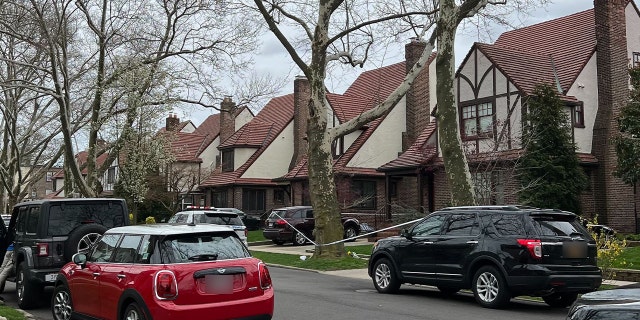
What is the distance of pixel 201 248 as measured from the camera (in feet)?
28.4

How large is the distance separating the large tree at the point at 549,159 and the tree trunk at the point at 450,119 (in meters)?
8.12

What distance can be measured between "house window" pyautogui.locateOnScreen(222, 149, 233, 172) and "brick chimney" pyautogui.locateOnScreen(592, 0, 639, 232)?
84.6ft

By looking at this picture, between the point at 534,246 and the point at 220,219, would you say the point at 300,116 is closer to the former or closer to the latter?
the point at 220,219

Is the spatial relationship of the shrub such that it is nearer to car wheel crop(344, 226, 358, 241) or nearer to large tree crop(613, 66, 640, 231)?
large tree crop(613, 66, 640, 231)

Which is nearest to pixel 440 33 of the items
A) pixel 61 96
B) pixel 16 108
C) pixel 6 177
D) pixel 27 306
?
pixel 27 306

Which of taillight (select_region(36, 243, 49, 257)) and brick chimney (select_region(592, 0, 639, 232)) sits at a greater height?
brick chimney (select_region(592, 0, 639, 232))

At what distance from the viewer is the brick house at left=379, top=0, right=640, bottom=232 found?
27.3 meters

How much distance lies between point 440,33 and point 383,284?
7.31 m

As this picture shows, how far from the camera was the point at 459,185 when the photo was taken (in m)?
17.5

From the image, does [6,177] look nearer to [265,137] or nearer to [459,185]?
[265,137]

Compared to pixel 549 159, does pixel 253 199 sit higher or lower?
lower

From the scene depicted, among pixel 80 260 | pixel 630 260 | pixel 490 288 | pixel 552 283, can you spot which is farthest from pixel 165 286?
pixel 630 260

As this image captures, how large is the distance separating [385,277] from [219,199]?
35361 mm

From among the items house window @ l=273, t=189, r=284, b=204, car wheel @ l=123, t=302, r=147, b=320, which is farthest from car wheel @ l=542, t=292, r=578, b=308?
house window @ l=273, t=189, r=284, b=204
